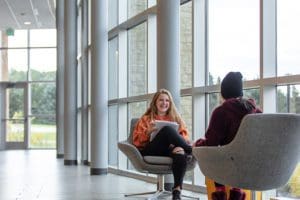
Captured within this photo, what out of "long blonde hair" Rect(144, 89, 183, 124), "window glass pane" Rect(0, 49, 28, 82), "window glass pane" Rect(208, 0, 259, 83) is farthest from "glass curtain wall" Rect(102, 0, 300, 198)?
"window glass pane" Rect(0, 49, 28, 82)

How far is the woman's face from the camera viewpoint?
554cm

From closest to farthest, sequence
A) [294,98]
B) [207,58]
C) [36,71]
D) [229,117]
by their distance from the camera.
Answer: [229,117], [294,98], [207,58], [36,71]

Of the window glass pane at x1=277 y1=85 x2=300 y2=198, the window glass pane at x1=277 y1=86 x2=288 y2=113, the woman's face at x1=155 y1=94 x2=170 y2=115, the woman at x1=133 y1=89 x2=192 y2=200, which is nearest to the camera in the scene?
the window glass pane at x1=277 y1=85 x2=300 y2=198

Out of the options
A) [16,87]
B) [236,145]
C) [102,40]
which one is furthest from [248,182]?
[16,87]

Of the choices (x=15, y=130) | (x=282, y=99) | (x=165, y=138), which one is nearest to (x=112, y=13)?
(x=165, y=138)

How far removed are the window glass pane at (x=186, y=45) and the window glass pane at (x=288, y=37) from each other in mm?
1811

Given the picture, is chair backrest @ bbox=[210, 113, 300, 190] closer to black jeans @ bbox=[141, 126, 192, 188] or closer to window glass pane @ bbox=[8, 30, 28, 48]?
black jeans @ bbox=[141, 126, 192, 188]

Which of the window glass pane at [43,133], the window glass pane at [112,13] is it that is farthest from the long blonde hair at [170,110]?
the window glass pane at [43,133]

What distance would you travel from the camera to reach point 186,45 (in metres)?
6.77

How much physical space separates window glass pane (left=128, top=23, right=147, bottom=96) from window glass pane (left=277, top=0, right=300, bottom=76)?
133 inches

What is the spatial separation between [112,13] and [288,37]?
5.28m

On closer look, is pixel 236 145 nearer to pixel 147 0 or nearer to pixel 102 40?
pixel 147 0

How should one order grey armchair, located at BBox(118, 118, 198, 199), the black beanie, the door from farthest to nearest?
1. the door
2. grey armchair, located at BBox(118, 118, 198, 199)
3. the black beanie

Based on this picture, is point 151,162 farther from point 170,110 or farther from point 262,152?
point 262,152
